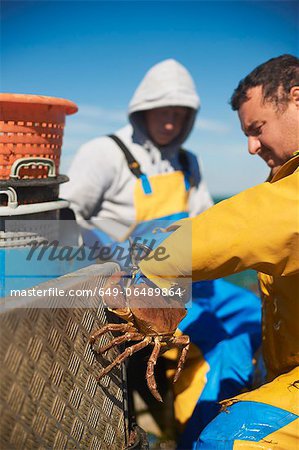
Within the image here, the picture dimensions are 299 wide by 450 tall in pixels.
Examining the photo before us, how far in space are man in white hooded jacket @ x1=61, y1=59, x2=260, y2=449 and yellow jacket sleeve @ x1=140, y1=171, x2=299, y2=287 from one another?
36.3 inches

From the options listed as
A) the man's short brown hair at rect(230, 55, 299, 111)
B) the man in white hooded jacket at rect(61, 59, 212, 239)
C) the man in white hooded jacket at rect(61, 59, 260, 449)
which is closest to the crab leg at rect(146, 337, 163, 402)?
the man in white hooded jacket at rect(61, 59, 260, 449)

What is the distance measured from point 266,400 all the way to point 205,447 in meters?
0.24

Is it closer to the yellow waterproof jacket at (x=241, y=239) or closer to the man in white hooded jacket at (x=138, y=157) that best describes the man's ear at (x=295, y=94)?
the yellow waterproof jacket at (x=241, y=239)

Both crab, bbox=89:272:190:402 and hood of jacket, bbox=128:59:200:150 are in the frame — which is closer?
crab, bbox=89:272:190:402

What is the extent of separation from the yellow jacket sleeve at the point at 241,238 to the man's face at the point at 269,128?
0.49 metres

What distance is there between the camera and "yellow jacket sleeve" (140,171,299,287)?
4.39 ft

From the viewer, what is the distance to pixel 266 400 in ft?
5.11

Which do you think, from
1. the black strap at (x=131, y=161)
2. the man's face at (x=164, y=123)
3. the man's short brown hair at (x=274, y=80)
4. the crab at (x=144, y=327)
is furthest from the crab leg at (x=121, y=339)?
the man's face at (x=164, y=123)

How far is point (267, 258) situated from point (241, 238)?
0.10 metres

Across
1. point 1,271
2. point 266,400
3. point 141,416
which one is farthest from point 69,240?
point 141,416

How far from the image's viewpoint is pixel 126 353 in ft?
4.63

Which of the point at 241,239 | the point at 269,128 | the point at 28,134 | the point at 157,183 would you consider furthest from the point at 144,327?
the point at 157,183

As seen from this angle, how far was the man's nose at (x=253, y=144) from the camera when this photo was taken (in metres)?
1.92

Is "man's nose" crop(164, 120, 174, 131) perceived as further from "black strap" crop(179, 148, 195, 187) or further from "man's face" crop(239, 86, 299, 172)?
"man's face" crop(239, 86, 299, 172)
